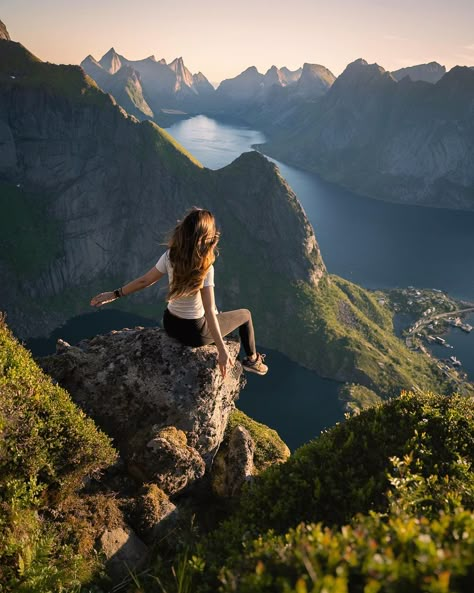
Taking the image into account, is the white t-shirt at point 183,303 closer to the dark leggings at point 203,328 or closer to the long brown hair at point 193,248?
the dark leggings at point 203,328

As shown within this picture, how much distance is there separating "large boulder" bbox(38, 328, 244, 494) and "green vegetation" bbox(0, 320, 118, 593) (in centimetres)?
273

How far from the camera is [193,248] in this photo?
10516mm

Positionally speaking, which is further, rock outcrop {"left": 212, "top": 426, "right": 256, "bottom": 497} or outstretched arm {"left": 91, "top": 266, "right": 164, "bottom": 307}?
rock outcrop {"left": 212, "top": 426, "right": 256, "bottom": 497}

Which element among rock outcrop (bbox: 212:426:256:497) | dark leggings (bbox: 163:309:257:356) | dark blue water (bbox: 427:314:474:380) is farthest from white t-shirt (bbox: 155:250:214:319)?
dark blue water (bbox: 427:314:474:380)

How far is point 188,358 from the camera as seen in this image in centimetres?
1372

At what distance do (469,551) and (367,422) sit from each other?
692 centimetres

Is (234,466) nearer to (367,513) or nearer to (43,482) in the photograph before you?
(367,513)

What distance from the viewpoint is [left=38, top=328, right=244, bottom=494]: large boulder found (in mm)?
12836

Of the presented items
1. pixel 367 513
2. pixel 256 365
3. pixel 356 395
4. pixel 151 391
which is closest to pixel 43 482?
pixel 151 391

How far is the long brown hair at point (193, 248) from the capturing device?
10.5 meters

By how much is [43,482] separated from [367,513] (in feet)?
21.4

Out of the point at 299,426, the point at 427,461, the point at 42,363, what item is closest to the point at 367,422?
the point at 427,461

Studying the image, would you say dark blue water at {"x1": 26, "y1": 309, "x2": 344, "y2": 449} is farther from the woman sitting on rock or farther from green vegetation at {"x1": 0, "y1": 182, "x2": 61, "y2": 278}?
the woman sitting on rock

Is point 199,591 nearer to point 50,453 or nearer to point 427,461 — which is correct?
point 50,453
